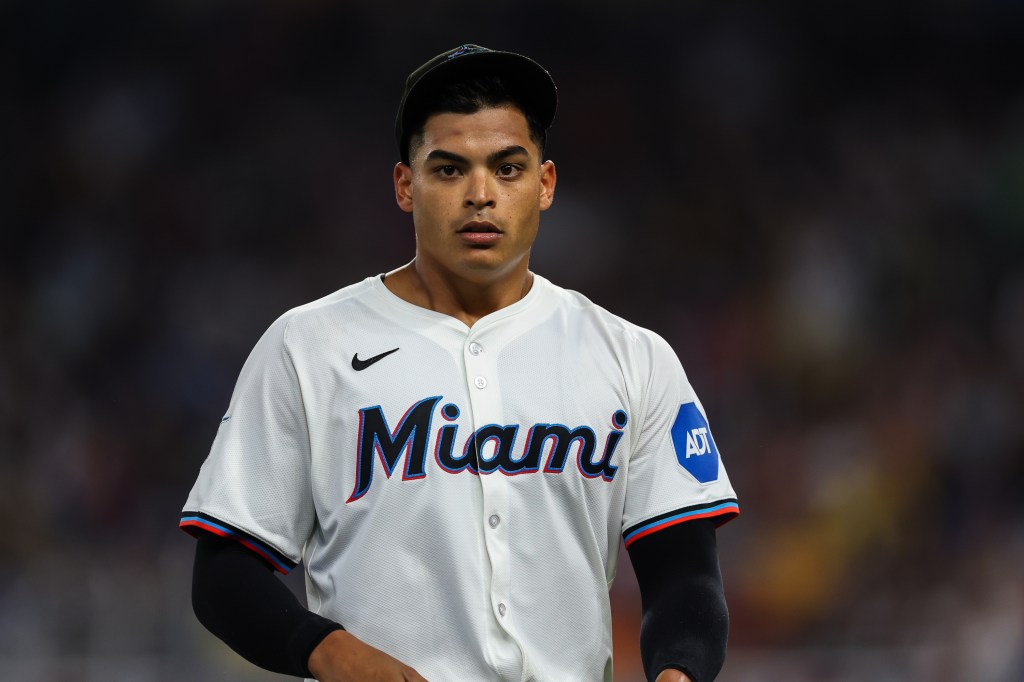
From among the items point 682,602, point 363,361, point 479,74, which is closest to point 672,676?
Answer: point 682,602

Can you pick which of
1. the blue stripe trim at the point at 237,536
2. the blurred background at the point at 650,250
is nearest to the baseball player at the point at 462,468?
the blue stripe trim at the point at 237,536

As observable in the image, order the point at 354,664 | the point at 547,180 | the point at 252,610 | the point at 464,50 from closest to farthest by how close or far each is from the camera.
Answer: the point at 354,664, the point at 252,610, the point at 464,50, the point at 547,180

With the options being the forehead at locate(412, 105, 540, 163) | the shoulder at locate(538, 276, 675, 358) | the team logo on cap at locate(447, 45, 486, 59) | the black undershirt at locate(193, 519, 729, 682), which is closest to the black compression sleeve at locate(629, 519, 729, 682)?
the black undershirt at locate(193, 519, 729, 682)

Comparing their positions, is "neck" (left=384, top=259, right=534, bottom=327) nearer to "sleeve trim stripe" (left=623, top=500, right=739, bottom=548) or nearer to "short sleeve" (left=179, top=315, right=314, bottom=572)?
"short sleeve" (left=179, top=315, right=314, bottom=572)

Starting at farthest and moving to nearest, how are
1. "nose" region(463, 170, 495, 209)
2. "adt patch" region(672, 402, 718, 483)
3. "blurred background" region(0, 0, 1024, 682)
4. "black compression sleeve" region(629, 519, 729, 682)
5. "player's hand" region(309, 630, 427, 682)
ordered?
"blurred background" region(0, 0, 1024, 682) < "adt patch" region(672, 402, 718, 483) < "nose" region(463, 170, 495, 209) < "black compression sleeve" region(629, 519, 729, 682) < "player's hand" region(309, 630, 427, 682)

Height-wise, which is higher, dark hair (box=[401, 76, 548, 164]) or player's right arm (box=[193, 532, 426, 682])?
dark hair (box=[401, 76, 548, 164])

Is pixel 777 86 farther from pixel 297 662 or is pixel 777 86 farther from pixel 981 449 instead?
pixel 297 662

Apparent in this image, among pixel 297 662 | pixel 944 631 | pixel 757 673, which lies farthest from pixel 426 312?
pixel 944 631

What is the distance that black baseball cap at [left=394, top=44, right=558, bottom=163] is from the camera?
7.84ft

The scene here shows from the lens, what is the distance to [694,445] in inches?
97.9

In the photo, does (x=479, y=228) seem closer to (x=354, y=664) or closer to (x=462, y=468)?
(x=462, y=468)

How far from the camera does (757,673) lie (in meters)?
5.45

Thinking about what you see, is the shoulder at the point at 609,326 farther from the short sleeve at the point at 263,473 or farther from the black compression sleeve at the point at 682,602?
the short sleeve at the point at 263,473

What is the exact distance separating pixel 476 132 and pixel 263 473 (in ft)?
2.29
